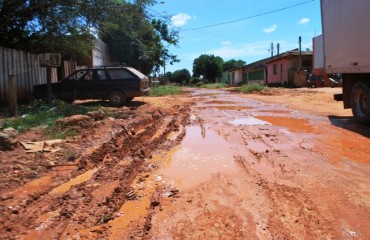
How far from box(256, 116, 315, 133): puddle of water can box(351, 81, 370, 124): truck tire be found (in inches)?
55.2

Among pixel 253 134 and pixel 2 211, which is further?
pixel 253 134

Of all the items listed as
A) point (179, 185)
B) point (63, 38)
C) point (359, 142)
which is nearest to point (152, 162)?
point (179, 185)

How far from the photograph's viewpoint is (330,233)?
11.6ft

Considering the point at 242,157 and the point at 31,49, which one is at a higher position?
the point at 31,49

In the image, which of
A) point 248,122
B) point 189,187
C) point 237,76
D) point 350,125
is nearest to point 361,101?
point 350,125

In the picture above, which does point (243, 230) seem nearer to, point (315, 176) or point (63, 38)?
point (315, 176)

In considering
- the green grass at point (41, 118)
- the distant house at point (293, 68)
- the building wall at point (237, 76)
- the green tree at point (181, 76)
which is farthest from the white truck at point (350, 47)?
the green tree at point (181, 76)

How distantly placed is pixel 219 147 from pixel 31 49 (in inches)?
473

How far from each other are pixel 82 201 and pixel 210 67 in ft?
287

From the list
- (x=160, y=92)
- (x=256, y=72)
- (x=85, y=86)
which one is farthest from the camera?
(x=256, y=72)

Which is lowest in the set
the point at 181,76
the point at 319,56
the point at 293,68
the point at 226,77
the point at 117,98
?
the point at 117,98

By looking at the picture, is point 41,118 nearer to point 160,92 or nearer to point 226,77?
point 160,92

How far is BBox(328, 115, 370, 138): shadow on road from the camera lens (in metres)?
9.32

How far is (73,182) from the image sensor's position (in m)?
5.22
